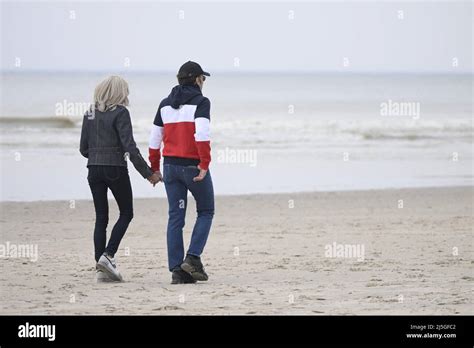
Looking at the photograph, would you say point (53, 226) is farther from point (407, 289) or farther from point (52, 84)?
point (52, 84)

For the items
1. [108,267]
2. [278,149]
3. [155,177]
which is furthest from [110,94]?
[278,149]

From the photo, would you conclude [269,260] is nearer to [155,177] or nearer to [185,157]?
[155,177]

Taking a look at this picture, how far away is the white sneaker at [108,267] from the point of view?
8.25 meters

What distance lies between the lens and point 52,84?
7056 cm

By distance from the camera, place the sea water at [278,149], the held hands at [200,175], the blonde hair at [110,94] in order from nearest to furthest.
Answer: the held hands at [200,175]
the blonde hair at [110,94]
the sea water at [278,149]

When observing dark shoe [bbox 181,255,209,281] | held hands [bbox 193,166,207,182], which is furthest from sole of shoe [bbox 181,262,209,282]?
held hands [bbox 193,166,207,182]

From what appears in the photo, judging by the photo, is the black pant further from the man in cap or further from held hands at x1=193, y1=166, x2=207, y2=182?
held hands at x1=193, y1=166, x2=207, y2=182

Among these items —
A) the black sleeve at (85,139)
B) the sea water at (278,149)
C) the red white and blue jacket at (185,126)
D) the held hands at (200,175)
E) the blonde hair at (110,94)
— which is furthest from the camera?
the sea water at (278,149)

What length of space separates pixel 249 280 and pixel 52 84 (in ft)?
209

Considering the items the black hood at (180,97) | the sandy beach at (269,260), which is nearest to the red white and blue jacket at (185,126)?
the black hood at (180,97)

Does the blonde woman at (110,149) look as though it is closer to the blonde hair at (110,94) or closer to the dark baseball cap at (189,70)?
the blonde hair at (110,94)

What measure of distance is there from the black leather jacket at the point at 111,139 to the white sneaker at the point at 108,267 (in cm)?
77
